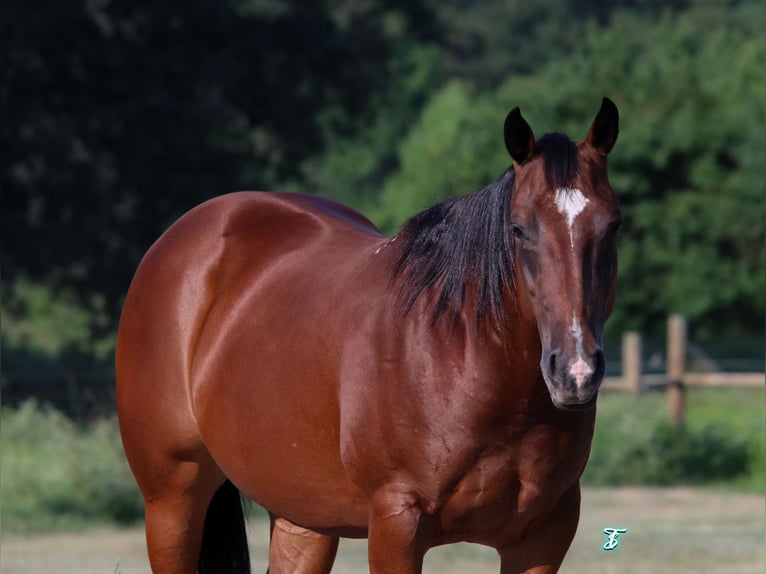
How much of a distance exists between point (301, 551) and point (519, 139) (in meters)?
2.01

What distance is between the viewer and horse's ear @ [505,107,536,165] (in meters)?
3.40

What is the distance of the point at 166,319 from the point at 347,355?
3.90ft

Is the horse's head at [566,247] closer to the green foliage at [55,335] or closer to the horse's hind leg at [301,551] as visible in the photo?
the horse's hind leg at [301,551]

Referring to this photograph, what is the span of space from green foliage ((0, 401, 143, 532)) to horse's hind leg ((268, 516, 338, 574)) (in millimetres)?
7383

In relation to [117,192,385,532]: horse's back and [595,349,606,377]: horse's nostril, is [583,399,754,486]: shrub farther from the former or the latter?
[595,349,606,377]: horse's nostril

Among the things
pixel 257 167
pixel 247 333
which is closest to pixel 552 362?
pixel 247 333

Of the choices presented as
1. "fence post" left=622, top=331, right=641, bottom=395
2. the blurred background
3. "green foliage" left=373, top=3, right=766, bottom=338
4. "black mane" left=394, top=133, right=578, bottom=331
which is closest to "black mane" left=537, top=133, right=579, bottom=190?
"black mane" left=394, top=133, right=578, bottom=331

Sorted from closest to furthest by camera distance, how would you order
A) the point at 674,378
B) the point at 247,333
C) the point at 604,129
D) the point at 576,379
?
1. the point at 576,379
2. the point at 604,129
3. the point at 247,333
4. the point at 674,378

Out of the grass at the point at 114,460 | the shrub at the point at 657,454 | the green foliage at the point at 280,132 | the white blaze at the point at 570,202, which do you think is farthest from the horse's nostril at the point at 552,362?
the shrub at the point at 657,454

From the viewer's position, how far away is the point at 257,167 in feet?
72.7

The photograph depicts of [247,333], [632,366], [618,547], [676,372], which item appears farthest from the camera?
[632,366]

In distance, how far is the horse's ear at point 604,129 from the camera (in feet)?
11.3

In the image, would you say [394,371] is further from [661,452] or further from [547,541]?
[661,452]

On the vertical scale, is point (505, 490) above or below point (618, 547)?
above
